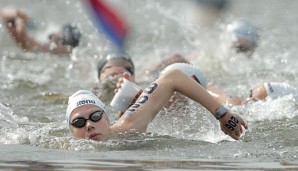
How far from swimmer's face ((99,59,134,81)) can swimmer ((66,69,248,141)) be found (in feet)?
11.6

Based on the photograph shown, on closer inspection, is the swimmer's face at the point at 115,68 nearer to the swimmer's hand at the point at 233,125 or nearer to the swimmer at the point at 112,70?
the swimmer at the point at 112,70

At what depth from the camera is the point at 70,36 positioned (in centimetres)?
1778

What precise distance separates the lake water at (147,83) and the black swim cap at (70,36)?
290 millimetres

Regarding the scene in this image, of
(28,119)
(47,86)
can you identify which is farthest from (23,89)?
(28,119)

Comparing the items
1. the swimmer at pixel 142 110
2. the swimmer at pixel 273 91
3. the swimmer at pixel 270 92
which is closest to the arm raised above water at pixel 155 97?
the swimmer at pixel 142 110

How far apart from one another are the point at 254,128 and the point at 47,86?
5.52m

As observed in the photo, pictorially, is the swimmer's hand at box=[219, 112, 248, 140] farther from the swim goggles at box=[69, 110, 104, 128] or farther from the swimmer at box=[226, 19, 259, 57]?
the swimmer at box=[226, 19, 259, 57]

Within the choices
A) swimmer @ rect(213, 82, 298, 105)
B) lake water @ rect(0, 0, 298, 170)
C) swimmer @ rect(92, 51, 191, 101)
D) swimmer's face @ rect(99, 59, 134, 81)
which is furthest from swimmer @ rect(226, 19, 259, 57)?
swimmer @ rect(213, 82, 298, 105)

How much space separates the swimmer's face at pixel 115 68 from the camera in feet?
42.5

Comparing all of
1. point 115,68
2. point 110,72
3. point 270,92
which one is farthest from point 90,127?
point 115,68

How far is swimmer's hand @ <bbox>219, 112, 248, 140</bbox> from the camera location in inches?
329

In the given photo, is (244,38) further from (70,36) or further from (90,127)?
(90,127)

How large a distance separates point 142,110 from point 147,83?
522 cm

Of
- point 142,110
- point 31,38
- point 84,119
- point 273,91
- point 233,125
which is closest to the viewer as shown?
point 233,125
